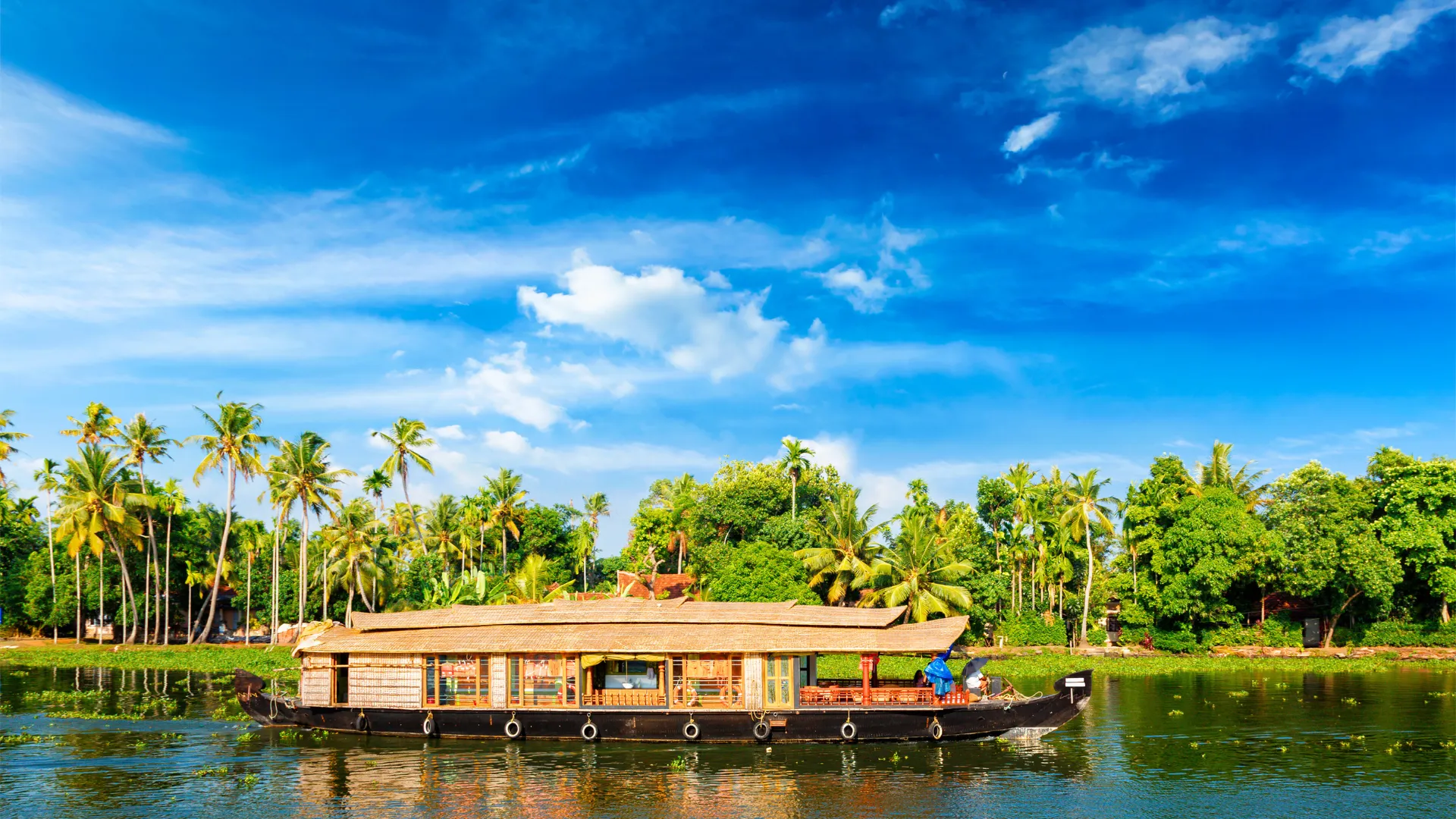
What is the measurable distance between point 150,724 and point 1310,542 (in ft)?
164

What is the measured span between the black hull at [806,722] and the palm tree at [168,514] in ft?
127

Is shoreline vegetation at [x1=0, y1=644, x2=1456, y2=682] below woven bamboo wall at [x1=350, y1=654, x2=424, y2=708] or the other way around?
below

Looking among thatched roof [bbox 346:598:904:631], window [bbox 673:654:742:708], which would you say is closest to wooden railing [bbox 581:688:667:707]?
window [bbox 673:654:742:708]

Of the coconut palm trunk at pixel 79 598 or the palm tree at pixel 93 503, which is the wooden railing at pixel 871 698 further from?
the coconut palm trunk at pixel 79 598

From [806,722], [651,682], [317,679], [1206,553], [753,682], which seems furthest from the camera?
[1206,553]

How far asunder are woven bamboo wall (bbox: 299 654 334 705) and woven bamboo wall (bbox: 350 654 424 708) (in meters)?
0.71

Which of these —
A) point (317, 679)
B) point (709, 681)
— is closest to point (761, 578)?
point (709, 681)

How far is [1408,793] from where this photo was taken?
19.7 metres

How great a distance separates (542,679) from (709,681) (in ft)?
13.9

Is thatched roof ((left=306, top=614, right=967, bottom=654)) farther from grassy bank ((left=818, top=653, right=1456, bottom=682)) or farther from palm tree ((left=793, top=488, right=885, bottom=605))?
palm tree ((left=793, top=488, right=885, bottom=605))

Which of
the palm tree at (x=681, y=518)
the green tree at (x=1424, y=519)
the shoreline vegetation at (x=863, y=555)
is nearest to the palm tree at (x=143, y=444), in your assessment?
the shoreline vegetation at (x=863, y=555)

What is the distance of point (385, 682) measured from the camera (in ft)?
86.2

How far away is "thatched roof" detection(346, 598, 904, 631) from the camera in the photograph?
25.6 m

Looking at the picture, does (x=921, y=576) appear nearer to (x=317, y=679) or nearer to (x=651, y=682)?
Answer: (x=651, y=682)
